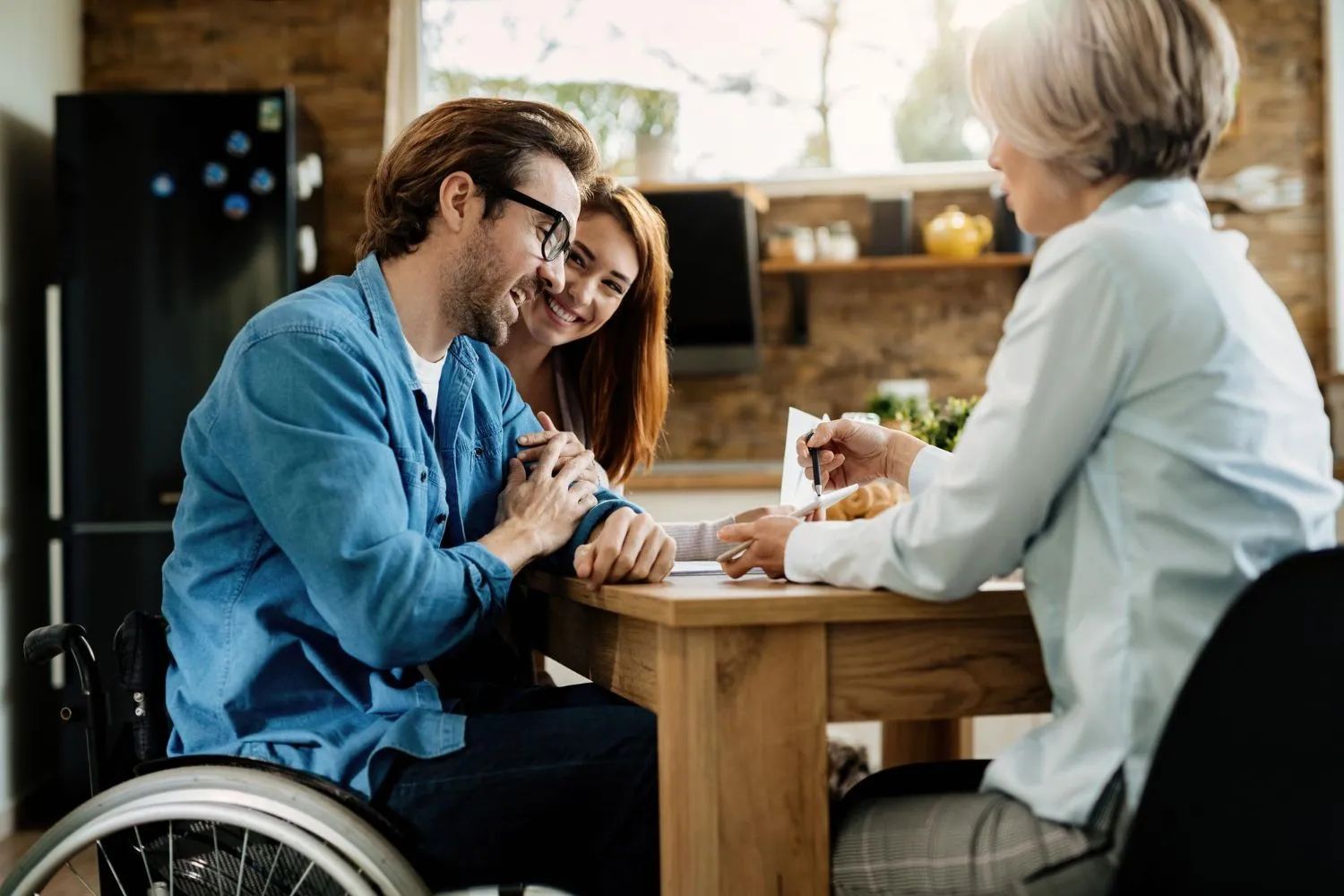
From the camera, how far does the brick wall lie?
452 centimetres

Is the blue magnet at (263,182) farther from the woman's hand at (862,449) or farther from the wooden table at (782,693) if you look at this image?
the wooden table at (782,693)

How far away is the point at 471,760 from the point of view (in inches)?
54.7

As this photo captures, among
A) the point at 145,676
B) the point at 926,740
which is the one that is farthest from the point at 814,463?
the point at 145,676

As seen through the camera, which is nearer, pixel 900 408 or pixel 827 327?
pixel 900 408

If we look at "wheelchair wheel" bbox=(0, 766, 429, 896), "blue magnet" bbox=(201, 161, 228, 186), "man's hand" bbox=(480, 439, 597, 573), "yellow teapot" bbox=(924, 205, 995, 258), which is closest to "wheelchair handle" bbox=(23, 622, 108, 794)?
"wheelchair wheel" bbox=(0, 766, 429, 896)

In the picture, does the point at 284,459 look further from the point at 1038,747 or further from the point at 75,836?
the point at 1038,747

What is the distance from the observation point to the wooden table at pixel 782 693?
1.23 meters

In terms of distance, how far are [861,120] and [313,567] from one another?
3740mm

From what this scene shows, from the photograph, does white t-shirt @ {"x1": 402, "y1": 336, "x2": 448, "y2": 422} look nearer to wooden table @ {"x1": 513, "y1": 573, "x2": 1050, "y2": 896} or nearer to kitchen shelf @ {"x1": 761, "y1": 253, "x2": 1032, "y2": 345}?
wooden table @ {"x1": 513, "y1": 573, "x2": 1050, "y2": 896}

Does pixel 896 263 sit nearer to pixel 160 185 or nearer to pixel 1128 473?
pixel 160 185

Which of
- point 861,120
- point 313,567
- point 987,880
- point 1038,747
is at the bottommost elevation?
point 987,880

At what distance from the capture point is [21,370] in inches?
147

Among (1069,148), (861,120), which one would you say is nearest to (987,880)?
(1069,148)

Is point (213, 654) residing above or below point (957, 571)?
below
